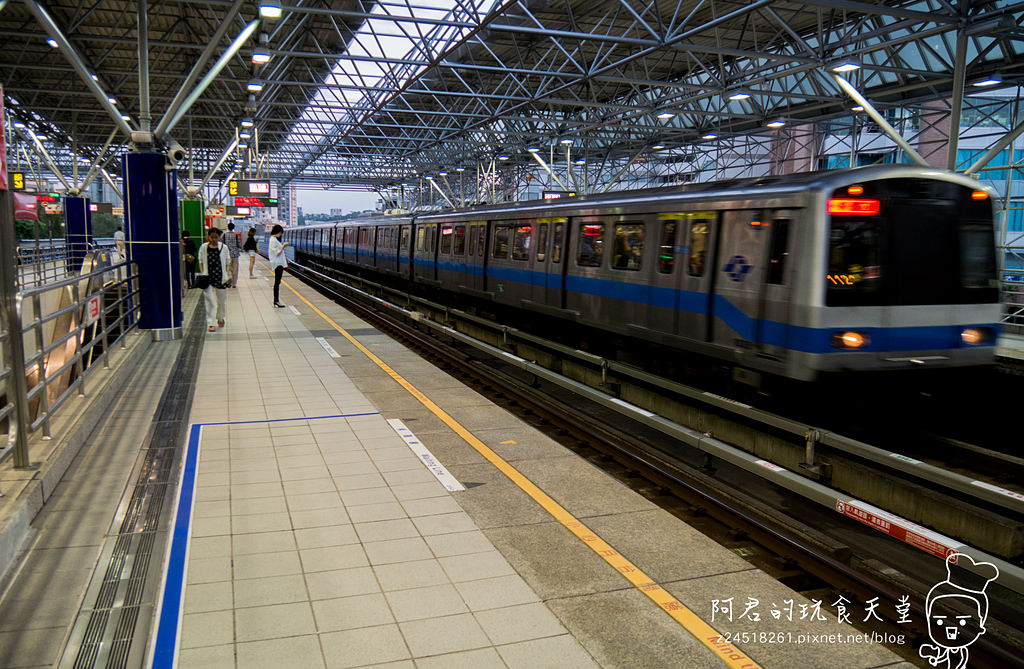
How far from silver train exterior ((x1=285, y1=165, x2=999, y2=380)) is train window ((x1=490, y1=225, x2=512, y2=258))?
4246 mm

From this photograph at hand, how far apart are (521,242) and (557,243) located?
147cm

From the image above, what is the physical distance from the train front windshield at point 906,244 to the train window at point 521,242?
6688 millimetres

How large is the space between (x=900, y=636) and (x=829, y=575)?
0.63 meters

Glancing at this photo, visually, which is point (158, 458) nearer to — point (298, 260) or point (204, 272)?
point (204, 272)

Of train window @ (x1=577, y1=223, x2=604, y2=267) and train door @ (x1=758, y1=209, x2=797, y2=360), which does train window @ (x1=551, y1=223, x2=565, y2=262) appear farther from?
train door @ (x1=758, y1=209, x2=797, y2=360)

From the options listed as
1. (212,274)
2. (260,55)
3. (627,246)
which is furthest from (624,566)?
(260,55)

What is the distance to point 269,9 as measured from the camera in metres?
12.4

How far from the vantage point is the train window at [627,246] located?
991cm

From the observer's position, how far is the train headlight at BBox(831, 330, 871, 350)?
6.95 m

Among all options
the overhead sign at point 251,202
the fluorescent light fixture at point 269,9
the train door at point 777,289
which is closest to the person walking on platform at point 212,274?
the fluorescent light fixture at point 269,9

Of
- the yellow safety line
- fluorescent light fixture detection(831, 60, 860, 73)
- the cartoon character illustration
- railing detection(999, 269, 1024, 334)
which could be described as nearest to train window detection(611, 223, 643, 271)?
the yellow safety line

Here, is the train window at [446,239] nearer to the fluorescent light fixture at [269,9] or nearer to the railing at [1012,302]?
the fluorescent light fixture at [269,9]

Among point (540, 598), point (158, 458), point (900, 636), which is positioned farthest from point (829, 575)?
point (158, 458)

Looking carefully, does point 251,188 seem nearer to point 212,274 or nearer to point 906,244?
point 212,274
